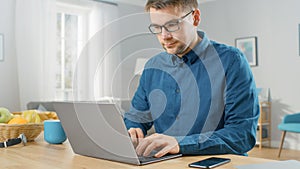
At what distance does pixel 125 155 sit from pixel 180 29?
0.46 meters

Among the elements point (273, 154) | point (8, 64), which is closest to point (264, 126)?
point (273, 154)

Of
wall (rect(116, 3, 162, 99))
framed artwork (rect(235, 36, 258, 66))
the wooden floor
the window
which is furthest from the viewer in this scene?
framed artwork (rect(235, 36, 258, 66))

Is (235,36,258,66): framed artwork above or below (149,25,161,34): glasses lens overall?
above

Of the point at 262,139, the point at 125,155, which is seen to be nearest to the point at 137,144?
the point at 125,155

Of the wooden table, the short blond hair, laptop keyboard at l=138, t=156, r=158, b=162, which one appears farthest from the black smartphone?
the short blond hair

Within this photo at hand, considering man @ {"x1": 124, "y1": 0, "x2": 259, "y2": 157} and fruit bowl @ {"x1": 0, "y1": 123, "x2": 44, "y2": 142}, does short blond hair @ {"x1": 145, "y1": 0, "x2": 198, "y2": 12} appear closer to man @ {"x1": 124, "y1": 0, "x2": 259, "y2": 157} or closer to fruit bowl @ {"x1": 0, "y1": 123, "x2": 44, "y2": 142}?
man @ {"x1": 124, "y1": 0, "x2": 259, "y2": 157}

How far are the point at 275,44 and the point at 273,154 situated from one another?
64.6 inches

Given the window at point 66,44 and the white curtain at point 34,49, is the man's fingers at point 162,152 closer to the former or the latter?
the white curtain at point 34,49

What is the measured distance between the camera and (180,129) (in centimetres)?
139

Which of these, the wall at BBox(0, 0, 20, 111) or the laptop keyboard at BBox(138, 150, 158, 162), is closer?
the laptop keyboard at BBox(138, 150, 158, 162)

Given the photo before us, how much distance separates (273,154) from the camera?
4957mm

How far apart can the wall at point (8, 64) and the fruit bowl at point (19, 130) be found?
353 cm

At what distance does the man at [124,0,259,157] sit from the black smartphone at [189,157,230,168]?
0.09 metres

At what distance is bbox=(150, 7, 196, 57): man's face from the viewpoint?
3.83 ft
